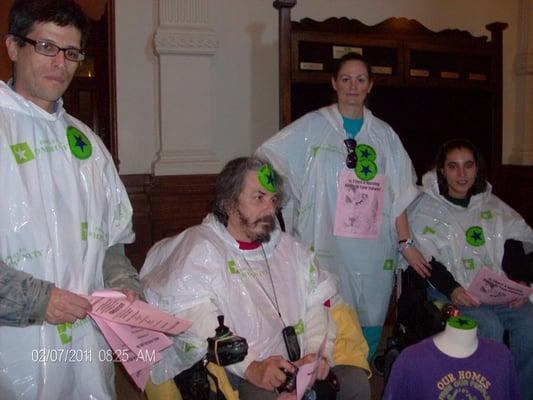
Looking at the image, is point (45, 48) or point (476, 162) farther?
point (476, 162)

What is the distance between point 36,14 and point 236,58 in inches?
110

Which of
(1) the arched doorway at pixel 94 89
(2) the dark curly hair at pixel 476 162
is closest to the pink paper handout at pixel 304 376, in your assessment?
(2) the dark curly hair at pixel 476 162

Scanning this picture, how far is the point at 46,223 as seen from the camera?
1348 millimetres

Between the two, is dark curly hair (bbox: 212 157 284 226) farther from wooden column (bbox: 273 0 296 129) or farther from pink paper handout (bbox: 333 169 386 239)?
wooden column (bbox: 273 0 296 129)

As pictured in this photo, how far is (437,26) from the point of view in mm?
4566

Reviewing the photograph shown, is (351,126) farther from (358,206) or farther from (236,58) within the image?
(236,58)

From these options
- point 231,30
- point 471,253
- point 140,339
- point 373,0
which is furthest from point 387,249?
point 373,0

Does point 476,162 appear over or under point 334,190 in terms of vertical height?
over

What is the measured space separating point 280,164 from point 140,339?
127 cm

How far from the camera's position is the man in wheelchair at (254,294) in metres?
1.75

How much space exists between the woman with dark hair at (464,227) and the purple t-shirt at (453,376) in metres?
1.07

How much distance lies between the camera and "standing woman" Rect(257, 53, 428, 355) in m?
2.49

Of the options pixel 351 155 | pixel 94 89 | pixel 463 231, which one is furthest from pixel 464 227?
pixel 94 89

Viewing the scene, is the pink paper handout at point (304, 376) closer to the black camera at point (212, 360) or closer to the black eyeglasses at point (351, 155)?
the black camera at point (212, 360)
